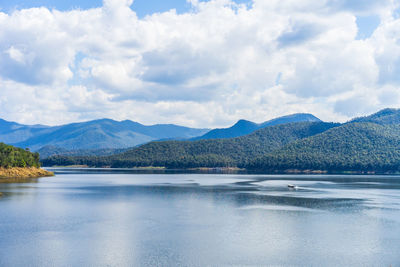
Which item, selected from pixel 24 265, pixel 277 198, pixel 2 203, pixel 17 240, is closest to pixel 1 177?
pixel 2 203

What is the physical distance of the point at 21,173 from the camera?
16675 centimetres

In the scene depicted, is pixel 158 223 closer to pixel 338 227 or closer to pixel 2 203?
pixel 338 227

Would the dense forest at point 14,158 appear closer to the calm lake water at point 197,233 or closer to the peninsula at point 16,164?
the peninsula at point 16,164

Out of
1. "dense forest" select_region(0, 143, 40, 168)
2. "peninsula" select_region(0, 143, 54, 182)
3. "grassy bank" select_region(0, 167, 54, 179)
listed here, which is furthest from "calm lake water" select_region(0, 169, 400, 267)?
"grassy bank" select_region(0, 167, 54, 179)

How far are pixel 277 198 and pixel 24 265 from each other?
2570 inches

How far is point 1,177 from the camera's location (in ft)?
500

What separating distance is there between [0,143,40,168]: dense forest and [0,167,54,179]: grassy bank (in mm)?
1726

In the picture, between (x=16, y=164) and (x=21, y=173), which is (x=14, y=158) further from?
(x=21, y=173)

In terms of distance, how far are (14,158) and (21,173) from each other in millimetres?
8658

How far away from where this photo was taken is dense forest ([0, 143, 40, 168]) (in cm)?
15341

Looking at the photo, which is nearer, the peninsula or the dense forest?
the dense forest

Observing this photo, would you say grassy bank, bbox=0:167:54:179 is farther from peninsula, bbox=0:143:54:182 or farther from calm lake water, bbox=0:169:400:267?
calm lake water, bbox=0:169:400:267

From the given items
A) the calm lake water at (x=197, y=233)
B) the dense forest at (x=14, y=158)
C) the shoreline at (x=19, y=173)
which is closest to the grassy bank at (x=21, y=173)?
the shoreline at (x=19, y=173)

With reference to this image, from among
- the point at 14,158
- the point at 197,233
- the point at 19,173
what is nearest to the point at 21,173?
the point at 19,173
